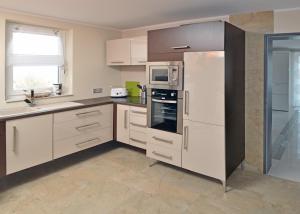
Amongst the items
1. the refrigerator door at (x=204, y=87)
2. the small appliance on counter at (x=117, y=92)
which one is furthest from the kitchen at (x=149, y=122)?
the small appliance on counter at (x=117, y=92)

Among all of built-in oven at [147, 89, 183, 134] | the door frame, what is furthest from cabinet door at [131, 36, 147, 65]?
the door frame

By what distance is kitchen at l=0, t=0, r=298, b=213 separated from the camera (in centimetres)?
271

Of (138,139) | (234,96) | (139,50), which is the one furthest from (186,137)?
(139,50)

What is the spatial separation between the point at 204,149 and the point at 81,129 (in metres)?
1.79

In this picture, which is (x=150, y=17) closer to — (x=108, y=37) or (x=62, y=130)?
(x=108, y=37)

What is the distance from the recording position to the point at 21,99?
3324 millimetres

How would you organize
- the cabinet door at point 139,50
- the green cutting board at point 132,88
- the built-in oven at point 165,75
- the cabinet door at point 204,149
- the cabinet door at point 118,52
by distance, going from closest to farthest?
1. the cabinet door at point 204,149
2. the built-in oven at point 165,75
3. the cabinet door at point 139,50
4. the cabinet door at point 118,52
5. the green cutting board at point 132,88

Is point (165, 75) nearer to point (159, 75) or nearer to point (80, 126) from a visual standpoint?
point (159, 75)

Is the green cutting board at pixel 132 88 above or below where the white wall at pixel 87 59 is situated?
below

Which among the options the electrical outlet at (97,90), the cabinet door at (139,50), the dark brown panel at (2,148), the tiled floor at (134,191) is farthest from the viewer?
the electrical outlet at (97,90)

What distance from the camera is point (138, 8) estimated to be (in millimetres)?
2971

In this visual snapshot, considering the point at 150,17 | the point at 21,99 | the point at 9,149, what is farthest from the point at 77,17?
the point at 9,149

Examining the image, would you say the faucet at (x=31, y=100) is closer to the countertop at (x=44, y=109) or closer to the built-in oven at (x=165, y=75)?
the countertop at (x=44, y=109)

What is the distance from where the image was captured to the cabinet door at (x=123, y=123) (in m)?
3.88
